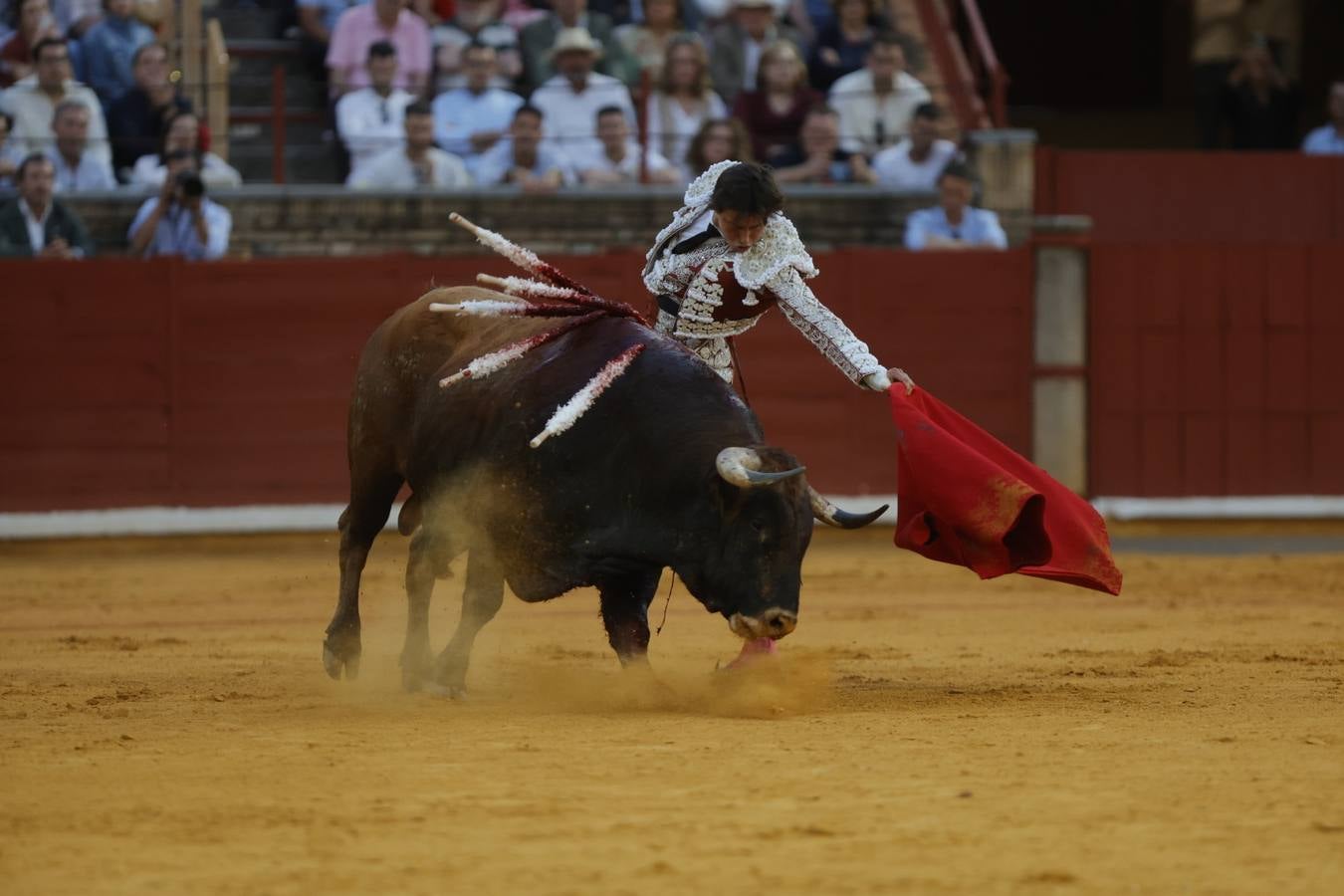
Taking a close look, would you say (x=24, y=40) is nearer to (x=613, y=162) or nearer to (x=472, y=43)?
(x=472, y=43)

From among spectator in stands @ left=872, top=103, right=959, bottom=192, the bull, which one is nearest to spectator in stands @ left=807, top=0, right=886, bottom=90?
spectator in stands @ left=872, top=103, right=959, bottom=192

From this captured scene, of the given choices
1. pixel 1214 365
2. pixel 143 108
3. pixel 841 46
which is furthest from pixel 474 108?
pixel 1214 365

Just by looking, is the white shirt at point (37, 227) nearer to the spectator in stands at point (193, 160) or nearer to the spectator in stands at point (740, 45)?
the spectator in stands at point (193, 160)

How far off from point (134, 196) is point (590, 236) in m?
2.32

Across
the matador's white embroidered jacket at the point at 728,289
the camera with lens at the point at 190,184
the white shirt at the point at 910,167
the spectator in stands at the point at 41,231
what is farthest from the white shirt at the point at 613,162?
the matador's white embroidered jacket at the point at 728,289

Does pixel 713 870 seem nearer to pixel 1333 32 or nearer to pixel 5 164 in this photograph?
pixel 5 164

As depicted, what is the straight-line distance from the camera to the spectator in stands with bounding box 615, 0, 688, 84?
11.8m

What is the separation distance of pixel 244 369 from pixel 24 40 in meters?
2.26

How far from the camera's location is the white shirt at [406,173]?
1106 centimetres

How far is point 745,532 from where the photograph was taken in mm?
5148

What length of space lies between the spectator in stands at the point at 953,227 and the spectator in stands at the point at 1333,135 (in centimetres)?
270

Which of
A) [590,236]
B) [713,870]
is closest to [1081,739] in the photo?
[713,870]

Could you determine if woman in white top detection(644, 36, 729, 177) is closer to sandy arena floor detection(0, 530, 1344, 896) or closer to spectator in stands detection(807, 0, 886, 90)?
spectator in stands detection(807, 0, 886, 90)

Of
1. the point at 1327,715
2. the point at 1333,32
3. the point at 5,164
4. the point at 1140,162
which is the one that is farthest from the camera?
the point at 1333,32
